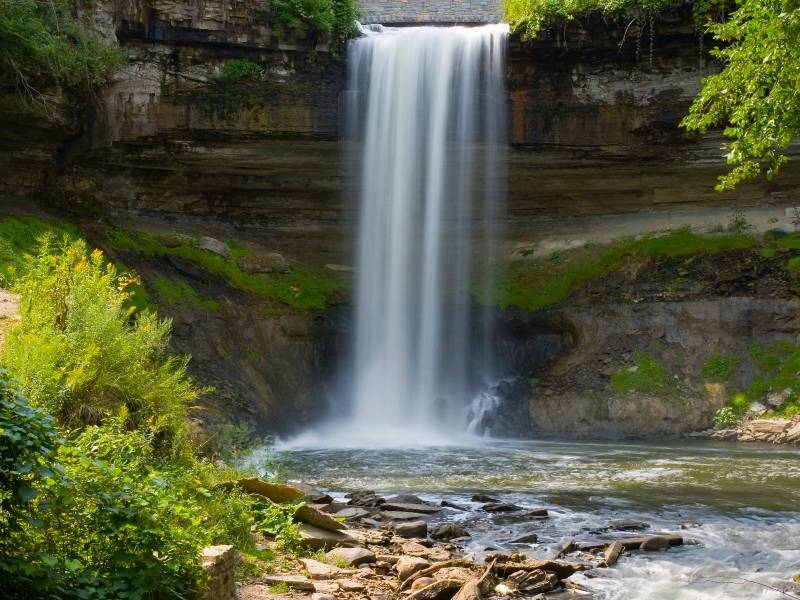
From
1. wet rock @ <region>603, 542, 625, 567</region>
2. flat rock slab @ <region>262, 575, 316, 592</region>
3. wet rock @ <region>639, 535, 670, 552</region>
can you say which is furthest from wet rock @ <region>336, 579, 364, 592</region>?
wet rock @ <region>639, 535, 670, 552</region>

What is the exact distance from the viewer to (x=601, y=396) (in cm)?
2259

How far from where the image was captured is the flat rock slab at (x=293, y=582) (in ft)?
23.9

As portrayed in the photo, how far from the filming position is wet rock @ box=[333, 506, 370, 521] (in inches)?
416

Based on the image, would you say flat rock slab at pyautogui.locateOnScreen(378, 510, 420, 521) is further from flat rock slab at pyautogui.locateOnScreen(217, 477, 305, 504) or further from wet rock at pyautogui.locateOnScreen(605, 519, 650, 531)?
wet rock at pyautogui.locateOnScreen(605, 519, 650, 531)

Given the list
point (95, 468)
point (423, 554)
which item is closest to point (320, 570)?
point (423, 554)

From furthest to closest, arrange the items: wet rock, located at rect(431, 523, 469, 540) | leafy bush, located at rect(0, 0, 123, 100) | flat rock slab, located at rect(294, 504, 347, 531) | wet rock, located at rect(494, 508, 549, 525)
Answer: leafy bush, located at rect(0, 0, 123, 100) < wet rock, located at rect(494, 508, 549, 525) < wet rock, located at rect(431, 523, 469, 540) < flat rock slab, located at rect(294, 504, 347, 531)

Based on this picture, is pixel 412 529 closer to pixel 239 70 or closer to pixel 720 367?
pixel 720 367

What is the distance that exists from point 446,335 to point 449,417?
273 centimetres

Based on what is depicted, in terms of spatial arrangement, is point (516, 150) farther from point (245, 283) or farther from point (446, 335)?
point (245, 283)

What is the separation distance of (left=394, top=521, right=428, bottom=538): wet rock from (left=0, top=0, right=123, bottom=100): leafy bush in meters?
16.0

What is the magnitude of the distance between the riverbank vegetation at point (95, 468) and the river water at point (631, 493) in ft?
11.8

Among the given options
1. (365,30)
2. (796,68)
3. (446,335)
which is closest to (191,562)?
(796,68)

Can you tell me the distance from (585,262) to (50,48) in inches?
627

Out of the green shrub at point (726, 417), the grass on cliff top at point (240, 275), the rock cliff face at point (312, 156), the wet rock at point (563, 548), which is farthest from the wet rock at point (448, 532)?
the grass on cliff top at point (240, 275)
